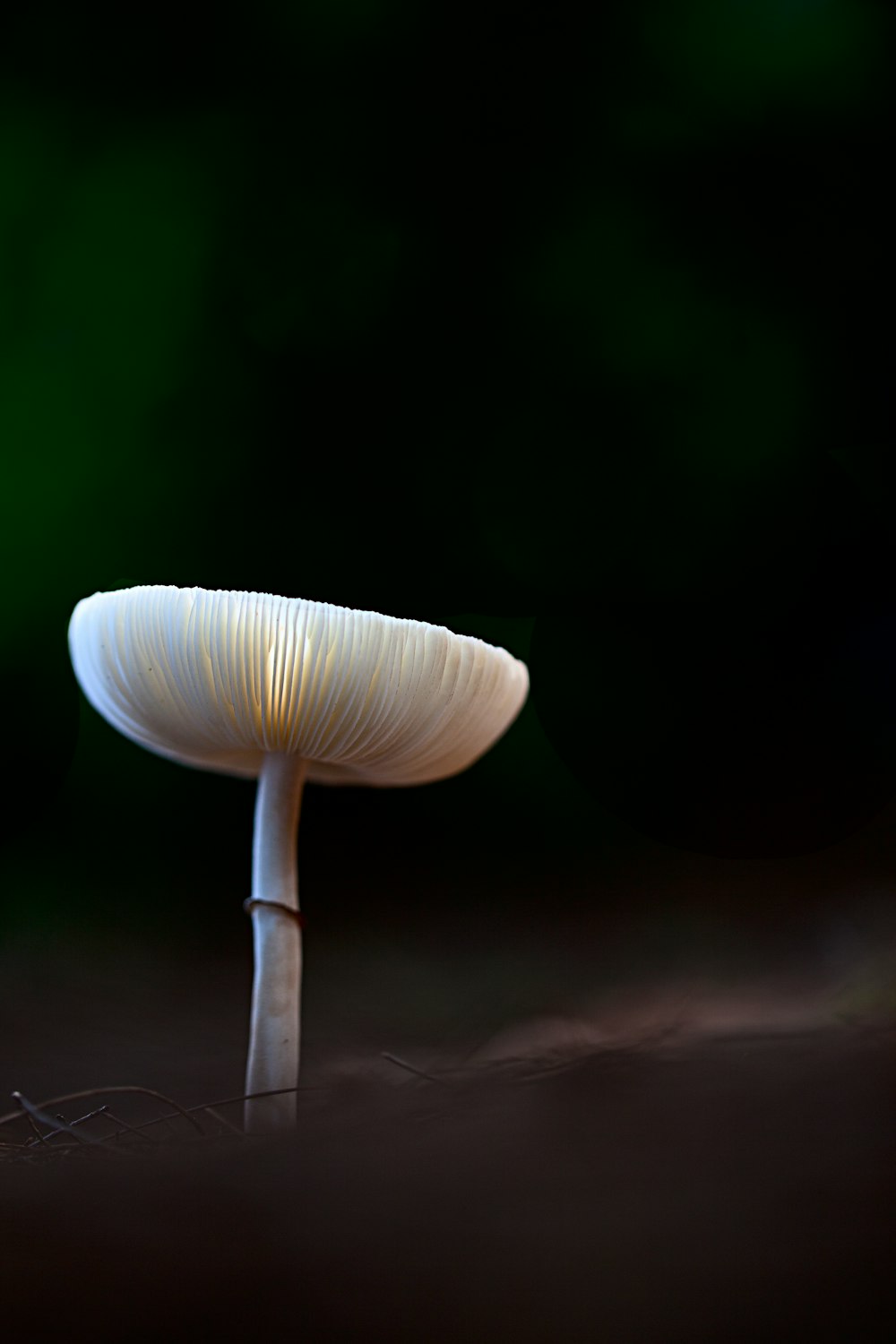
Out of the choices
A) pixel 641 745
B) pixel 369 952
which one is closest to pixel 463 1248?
pixel 369 952

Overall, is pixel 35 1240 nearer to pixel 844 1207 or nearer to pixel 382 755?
pixel 844 1207

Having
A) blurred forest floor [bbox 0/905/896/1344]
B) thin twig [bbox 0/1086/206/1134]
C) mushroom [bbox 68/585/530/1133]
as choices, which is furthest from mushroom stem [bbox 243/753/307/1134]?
blurred forest floor [bbox 0/905/896/1344]

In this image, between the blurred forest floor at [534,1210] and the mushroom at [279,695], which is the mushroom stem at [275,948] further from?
the blurred forest floor at [534,1210]

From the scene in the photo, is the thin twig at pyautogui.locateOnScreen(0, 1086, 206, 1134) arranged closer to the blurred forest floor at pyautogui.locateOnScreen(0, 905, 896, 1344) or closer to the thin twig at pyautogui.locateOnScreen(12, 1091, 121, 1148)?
the thin twig at pyautogui.locateOnScreen(12, 1091, 121, 1148)

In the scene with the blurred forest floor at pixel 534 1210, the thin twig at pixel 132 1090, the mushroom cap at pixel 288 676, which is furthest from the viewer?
the mushroom cap at pixel 288 676

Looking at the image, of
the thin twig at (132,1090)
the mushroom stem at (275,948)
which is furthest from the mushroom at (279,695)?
the thin twig at (132,1090)

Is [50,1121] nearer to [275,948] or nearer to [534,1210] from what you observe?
[275,948]

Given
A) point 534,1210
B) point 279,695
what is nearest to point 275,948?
point 279,695

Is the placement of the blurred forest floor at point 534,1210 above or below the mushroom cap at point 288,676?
below

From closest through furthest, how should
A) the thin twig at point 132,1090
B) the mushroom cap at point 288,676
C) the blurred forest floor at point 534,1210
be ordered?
the blurred forest floor at point 534,1210 → the thin twig at point 132,1090 → the mushroom cap at point 288,676
